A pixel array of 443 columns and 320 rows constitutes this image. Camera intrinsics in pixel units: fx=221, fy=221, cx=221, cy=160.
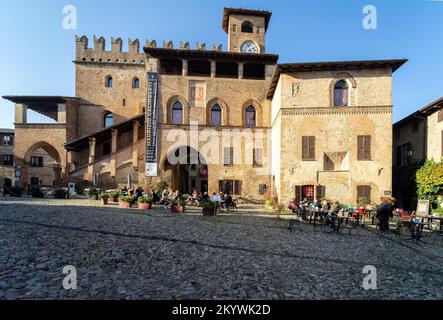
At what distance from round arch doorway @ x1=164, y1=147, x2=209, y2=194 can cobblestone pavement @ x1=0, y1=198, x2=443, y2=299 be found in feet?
46.5

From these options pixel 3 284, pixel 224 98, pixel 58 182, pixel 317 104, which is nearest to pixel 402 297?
pixel 3 284

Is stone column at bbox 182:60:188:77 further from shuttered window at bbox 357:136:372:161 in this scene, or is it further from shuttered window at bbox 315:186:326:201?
shuttered window at bbox 357:136:372:161

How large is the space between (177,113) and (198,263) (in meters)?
18.0

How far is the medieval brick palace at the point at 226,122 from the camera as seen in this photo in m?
16.8

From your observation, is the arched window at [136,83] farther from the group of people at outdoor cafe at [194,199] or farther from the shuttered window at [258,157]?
the shuttered window at [258,157]

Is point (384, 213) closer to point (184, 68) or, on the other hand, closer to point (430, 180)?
point (430, 180)

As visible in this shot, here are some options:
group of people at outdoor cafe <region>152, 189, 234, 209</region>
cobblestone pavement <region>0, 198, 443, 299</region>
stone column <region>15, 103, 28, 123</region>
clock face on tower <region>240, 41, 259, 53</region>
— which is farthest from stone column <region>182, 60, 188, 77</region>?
stone column <region>15, 103, 28, 123</region>

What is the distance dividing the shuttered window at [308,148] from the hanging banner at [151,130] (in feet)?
42.9

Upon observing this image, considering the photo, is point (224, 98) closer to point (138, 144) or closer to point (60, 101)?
point (138, 144)

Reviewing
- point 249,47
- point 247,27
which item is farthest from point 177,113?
point 247,27

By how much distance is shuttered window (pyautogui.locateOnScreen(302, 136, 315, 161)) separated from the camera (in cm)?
1712

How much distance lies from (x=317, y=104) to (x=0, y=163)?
136 ft

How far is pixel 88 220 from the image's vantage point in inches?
353

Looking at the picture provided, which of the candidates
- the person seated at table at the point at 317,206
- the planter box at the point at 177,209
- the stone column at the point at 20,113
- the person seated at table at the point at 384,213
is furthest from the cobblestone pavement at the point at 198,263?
the stone column at the point at 20,113
